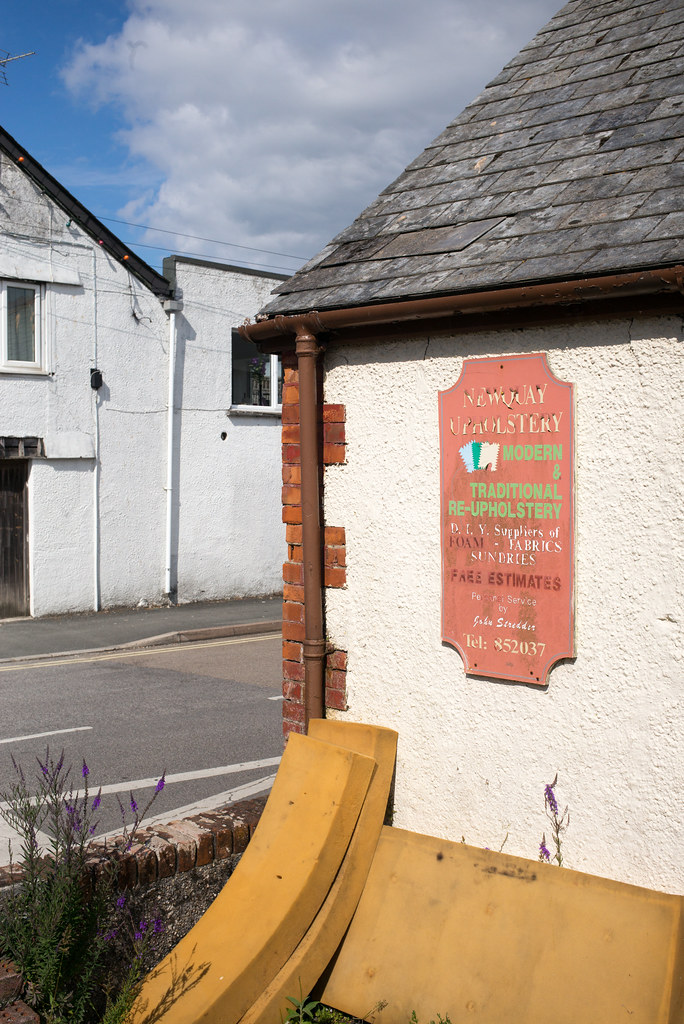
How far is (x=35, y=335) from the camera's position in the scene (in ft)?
46.5

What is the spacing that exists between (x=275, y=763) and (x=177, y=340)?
10.5 m

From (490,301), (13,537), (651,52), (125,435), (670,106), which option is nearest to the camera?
(490,301)

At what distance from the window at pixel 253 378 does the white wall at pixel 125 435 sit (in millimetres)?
432

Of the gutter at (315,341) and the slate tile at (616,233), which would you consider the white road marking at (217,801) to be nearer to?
the gutter at (315,341)

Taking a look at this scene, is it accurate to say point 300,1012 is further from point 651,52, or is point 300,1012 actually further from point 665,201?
point 651,52

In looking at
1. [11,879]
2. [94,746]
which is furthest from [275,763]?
[11,879]

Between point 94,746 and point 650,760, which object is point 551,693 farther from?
point 94,746

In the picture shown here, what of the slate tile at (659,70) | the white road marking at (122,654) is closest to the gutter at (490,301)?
the slate tile at (659,70)

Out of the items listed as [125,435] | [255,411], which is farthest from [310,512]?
[255,411]

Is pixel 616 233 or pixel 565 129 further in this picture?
pixel 565 129

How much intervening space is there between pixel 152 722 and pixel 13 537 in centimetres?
691

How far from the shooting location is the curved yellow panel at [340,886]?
328 cm

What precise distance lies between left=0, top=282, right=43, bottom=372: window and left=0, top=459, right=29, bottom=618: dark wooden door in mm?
1529

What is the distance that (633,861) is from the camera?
3.31 metres
